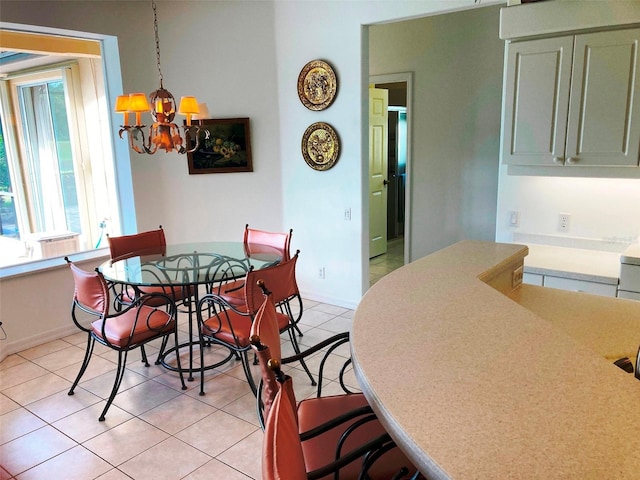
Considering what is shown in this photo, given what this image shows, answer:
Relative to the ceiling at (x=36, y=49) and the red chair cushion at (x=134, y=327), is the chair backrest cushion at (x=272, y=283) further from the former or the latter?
the ceiling at (x=36, y=49)

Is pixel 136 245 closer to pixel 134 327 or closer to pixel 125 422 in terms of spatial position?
pixel 134 327

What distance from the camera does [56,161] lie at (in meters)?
4.53

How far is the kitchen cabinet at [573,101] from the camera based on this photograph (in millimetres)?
2555

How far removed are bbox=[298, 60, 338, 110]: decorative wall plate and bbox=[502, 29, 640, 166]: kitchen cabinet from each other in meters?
1.67

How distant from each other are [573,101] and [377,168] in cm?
342

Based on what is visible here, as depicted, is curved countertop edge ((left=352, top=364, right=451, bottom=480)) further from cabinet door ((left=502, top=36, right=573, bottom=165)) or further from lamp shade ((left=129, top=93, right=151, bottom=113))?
cabinet door ((left=502, top=36, right=573, bottom=165))

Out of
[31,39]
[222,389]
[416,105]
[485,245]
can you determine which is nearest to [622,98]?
[485,245]

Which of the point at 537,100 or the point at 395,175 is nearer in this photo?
the point at 537,100

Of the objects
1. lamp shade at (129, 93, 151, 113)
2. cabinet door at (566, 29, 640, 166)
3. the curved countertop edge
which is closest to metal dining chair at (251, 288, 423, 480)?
the curved countertop edge

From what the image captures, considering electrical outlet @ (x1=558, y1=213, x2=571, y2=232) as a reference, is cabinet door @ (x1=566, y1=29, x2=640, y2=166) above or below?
above

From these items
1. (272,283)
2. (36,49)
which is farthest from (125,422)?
(36,49)

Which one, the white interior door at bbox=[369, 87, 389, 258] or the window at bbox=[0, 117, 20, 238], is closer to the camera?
→ the window at bbox=[0, 117, 20, 238]

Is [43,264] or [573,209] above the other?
[573,209]

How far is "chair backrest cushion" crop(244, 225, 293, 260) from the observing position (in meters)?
3.54
